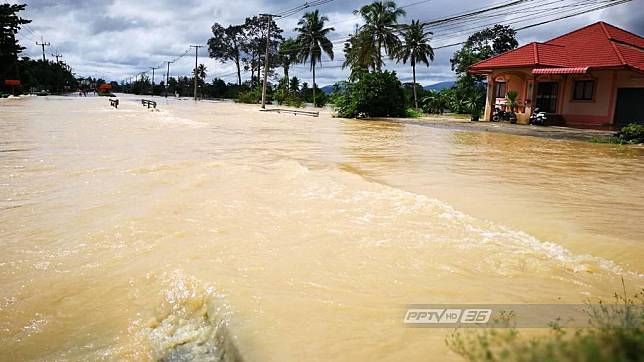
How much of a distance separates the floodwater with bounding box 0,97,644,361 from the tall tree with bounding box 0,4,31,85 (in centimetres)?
5113

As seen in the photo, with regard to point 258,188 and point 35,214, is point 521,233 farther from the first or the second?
point 35,214

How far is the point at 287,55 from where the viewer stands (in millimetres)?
54250

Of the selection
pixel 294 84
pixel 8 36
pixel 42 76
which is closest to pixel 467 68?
pixel 294 84

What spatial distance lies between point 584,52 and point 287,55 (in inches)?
1408

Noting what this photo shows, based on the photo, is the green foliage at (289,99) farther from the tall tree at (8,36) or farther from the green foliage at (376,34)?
the tall tree at (8,36)

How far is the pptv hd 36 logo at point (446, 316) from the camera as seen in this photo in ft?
10.3

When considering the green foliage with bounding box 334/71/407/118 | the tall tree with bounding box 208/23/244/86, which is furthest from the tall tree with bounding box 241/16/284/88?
the green foliage with bounding box 334/71/407/118

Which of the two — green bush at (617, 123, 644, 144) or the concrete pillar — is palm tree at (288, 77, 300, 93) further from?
green bush at (617, 123, 644, 144)

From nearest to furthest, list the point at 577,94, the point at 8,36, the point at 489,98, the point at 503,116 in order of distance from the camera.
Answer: the point at 577,94 < the point at 503,116 < the point at 489,98 < the point at 8,36

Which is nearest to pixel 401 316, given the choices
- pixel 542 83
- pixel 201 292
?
pixel 201 292

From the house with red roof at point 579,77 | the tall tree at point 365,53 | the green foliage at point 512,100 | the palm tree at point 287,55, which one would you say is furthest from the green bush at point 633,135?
the palm tree at point 287,55

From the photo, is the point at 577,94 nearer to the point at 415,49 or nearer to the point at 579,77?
the point at 579,77

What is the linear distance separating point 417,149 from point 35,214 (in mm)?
10480

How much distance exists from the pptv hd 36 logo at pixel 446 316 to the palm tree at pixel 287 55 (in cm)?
4963
